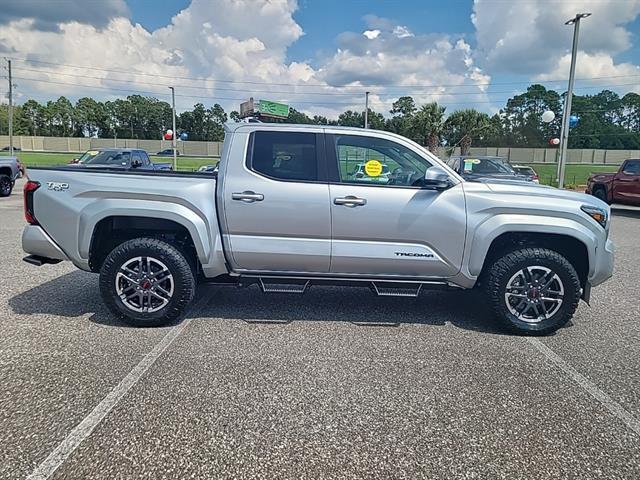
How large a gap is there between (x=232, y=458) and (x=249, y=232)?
7.14 feet

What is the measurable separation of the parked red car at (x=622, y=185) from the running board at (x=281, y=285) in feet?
47.7

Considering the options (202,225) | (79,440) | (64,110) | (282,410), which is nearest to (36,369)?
(79,440)

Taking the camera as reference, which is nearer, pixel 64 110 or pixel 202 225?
pixel 202 225

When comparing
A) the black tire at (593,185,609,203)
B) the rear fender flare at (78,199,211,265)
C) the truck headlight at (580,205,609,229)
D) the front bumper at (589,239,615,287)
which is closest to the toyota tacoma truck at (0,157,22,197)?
the rear fender flare at (78,199,211,265)

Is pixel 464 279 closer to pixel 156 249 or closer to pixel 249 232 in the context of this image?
pixel 249 232

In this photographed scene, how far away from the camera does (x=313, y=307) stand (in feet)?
16.6

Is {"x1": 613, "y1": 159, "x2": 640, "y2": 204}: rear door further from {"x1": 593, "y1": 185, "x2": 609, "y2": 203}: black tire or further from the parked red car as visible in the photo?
{"x1": 593, "y1": 185, "x2": 609, "y2": 203}: black tire

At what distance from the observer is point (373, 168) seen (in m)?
4.35

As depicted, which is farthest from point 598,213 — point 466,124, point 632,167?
point 466,124

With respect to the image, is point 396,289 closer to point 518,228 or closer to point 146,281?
point 518,228

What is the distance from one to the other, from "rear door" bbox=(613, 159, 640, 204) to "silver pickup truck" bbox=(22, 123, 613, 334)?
12.6m

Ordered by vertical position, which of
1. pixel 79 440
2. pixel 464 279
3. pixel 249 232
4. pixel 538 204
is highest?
pixel 538 204

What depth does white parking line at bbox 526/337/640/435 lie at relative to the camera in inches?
116

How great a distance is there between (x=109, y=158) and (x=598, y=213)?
16309mm
